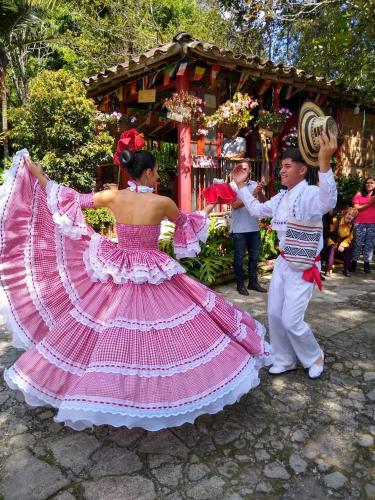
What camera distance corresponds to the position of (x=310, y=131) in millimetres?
2791

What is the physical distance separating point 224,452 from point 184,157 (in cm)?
562

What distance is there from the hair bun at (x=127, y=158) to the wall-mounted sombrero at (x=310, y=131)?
119 cm

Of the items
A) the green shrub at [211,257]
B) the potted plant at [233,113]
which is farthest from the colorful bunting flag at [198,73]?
the green shrub at [211,257]

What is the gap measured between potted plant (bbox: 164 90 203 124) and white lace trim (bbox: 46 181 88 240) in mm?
4603

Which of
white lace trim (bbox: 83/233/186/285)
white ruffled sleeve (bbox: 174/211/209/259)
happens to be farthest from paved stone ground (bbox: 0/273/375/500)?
white ruffled sleeve (bbox: 174/211/209/259)

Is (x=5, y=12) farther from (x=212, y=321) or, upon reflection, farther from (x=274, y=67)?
(x=212, y=321)

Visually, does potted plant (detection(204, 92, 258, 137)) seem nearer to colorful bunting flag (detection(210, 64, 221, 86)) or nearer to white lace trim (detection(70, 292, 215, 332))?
colorful bunting flag (detection(210, 64, 221, 86))

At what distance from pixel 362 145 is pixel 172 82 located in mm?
5847

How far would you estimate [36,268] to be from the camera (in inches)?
119

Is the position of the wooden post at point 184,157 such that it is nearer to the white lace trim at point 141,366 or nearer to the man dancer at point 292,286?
the man dancer at point 292,286

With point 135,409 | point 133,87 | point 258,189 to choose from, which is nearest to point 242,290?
point 258,189

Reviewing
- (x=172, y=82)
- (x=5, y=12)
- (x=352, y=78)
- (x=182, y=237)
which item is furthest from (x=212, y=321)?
(x=5, y=12)

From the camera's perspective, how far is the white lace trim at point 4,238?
2.90 meters

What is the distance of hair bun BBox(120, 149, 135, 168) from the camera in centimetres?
265
